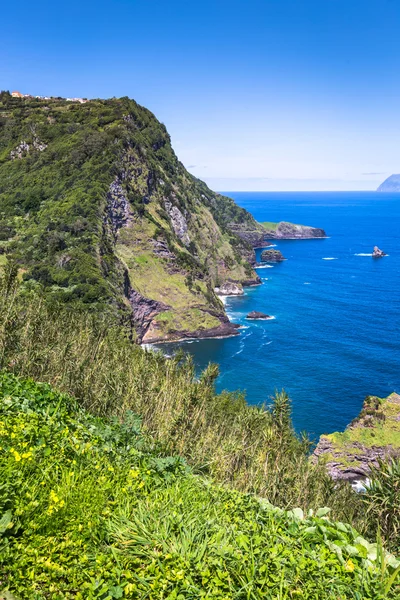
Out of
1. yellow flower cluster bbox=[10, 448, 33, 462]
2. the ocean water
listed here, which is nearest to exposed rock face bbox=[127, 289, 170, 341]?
the ocean water

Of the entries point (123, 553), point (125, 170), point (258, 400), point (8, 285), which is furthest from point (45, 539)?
point (125, 170)

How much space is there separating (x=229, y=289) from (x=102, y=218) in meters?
69.7

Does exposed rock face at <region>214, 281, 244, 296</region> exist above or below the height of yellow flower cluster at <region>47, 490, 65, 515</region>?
below

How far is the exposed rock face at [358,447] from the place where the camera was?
59.8m

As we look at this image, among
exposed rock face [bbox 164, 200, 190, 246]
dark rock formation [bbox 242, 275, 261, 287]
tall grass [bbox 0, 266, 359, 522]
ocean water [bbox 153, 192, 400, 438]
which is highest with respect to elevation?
exposed rock face [bbox 164, 200, 190, 246]

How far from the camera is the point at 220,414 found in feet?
173

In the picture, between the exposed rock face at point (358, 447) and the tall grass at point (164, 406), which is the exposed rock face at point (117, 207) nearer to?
the tall grass at point (164, 406)

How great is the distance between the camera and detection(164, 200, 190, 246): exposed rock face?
162375mm

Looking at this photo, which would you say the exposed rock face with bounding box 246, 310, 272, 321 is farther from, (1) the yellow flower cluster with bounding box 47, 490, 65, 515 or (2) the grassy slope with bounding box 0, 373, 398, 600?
(1) the yellow flower cluster with bounding box 47, 490, 65, 515

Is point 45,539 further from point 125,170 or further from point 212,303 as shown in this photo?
point 125,170

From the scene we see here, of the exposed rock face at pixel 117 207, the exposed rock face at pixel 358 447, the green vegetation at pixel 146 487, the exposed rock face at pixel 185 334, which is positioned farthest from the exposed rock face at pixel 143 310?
the exposed rock face at pixel 358 447

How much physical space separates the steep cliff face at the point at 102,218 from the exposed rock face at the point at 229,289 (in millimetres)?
4660

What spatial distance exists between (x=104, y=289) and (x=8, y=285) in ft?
212

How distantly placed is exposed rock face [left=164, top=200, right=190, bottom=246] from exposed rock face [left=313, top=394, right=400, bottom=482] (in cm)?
11517
